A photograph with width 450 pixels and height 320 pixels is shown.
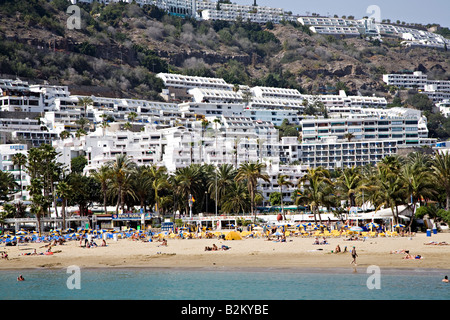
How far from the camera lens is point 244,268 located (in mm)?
42844

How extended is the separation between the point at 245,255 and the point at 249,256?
2.13ft

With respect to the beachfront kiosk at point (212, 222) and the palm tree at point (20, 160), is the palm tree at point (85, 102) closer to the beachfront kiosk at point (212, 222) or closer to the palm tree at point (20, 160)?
the palm tree at point (20, 160)

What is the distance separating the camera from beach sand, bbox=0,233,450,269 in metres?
43.6

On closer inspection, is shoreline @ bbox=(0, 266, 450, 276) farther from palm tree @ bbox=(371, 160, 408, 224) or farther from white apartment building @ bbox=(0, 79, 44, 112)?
white apartment building @ bbox=(0, 79, 44, 112)

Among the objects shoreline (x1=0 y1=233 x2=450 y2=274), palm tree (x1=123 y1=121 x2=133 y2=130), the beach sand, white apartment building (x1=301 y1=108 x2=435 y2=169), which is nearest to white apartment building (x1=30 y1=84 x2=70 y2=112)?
palm tree (x1=123 y1=121 x2=133 y2=130)

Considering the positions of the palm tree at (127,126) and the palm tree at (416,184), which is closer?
the palm tree at (416,184)

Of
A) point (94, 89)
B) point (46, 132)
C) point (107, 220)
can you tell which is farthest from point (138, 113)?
point (107, 220)

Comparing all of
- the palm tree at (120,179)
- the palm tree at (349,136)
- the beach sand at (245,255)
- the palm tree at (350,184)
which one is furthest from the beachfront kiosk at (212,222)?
the palm tree at (349,136)

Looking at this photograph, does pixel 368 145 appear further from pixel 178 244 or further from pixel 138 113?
pixel 178 244

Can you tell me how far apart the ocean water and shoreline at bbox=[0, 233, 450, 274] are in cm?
163

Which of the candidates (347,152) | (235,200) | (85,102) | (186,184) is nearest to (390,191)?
(235,200)

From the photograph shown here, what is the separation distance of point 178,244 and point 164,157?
185 ft

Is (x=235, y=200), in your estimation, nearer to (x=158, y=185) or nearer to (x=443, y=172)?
(x=158, y=185)

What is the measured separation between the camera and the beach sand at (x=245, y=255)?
43.6m
